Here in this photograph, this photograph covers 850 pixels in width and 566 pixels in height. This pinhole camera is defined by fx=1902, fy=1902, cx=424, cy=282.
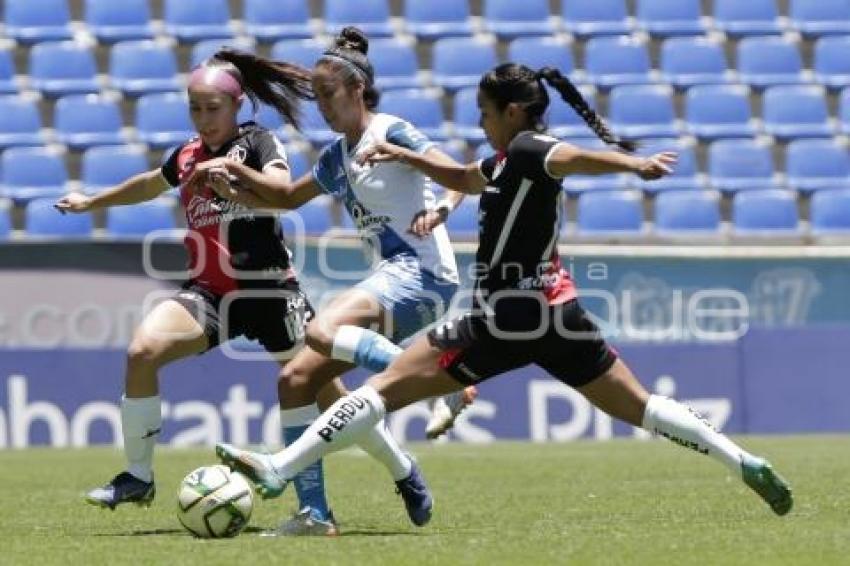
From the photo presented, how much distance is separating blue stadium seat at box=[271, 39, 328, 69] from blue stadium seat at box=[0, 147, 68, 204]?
2740 mm

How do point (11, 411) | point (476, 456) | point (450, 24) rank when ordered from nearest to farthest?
point (476, 456), point (11, 411), point (450, 24)

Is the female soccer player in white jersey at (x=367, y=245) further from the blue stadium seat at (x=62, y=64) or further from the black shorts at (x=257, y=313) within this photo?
the blue stadium seat at (x=62, y=64)

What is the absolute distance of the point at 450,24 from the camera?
21.3 metres

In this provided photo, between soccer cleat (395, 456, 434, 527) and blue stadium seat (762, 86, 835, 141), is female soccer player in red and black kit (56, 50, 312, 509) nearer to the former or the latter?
soccer cleat (395, 456, 434, 527)

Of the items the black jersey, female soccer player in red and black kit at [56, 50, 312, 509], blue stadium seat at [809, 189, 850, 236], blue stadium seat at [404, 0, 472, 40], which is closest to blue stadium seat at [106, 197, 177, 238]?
blue stadium seat at [404, 0, 472, 40]

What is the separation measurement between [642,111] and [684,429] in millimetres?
12523

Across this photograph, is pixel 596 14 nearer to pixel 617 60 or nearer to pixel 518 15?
pixel 617 60

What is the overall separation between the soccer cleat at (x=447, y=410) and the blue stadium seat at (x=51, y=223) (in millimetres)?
9521

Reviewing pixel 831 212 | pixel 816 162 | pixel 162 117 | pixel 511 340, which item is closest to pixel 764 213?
pixel 831 212

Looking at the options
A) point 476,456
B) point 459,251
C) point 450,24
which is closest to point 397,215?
point 476,456

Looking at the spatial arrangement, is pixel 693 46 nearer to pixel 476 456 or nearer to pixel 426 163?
pixel 476 456

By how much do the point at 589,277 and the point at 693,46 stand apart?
5.53m

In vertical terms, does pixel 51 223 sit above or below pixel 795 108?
below

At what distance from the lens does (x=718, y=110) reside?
20.9m
